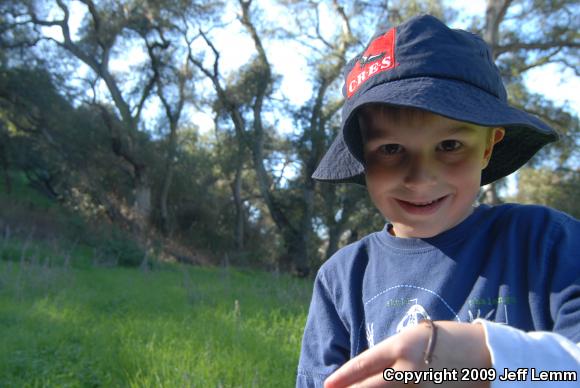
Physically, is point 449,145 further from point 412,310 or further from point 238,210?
point 238,210

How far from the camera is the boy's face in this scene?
1.19 m

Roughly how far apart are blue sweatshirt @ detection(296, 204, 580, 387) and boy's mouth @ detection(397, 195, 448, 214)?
92 mm

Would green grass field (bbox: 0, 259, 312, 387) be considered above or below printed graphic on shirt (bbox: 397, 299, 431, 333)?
below

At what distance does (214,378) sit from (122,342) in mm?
1570

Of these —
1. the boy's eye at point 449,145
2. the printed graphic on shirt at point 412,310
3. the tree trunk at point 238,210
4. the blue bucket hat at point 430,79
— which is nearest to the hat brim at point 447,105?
the blue bucket hat at point 430,79

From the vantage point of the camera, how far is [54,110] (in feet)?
66.9

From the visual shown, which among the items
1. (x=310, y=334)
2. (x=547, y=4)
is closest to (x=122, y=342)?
(x=310, y=334)

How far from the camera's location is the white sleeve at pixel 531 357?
771mm

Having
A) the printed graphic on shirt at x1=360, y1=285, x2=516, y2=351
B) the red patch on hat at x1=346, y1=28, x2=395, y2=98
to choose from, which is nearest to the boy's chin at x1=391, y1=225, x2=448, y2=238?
the printed graphic on shirt at x1=360, y1=285, x2=516, y2=351

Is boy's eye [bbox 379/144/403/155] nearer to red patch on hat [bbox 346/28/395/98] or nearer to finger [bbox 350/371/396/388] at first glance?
Result: red patch on hat [bbox 346/28/395/98]

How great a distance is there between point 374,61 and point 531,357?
751 millimetres

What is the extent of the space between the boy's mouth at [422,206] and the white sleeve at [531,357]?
1.66 ft

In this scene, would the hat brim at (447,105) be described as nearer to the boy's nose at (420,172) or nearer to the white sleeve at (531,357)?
the boy's nose at (420,172)

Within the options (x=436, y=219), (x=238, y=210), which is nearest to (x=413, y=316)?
(x=436, y=219)
